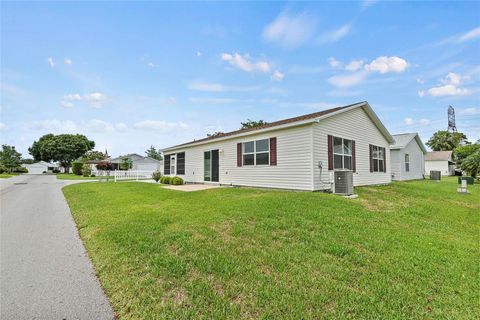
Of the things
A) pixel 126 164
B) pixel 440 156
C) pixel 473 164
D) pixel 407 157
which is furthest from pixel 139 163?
pixel 440 156

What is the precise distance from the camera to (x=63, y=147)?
160 ft

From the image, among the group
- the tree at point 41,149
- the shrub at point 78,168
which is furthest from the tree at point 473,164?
the tree at point 41,149

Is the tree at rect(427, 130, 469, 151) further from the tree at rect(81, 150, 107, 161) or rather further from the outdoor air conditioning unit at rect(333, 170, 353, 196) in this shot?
the tree at rect(81, 150, 107, 161)

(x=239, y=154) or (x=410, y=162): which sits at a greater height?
(x=239, y=154)

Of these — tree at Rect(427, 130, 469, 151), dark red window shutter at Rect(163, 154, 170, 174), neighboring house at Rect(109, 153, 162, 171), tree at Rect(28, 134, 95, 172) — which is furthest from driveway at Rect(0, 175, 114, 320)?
tree at Rect(427, 130, 469, 151)

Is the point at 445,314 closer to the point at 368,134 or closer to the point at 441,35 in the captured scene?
the point at 368,134

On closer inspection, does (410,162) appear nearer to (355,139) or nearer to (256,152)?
(355,139)

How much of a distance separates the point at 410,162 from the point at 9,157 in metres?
65.0

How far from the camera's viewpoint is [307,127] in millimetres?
9328

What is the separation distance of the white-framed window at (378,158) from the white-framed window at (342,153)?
3.04 metres

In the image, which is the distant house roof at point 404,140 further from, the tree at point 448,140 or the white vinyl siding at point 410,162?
the tree at point 448,140

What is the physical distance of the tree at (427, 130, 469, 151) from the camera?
46.8 metres

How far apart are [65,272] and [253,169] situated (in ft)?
28.7

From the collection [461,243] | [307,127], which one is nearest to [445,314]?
[461,243]
